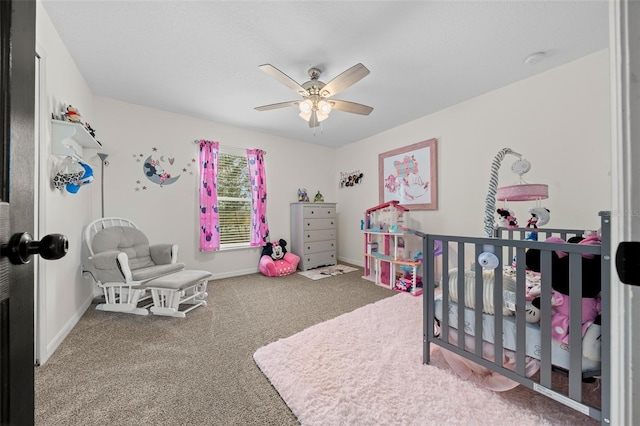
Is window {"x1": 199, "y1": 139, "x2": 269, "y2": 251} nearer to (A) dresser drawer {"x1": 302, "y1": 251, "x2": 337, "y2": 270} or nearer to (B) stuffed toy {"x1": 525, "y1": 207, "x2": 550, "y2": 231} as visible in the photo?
(A) dresser drawer {"x1": 302, "y1": 251, "x2": 337, "y2": 270}

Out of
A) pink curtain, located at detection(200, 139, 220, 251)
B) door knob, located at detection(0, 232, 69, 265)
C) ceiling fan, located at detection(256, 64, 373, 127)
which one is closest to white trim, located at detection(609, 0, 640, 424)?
door knob, located at detection(0, 232, 69, 265)


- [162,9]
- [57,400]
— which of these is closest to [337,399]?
[57,400]

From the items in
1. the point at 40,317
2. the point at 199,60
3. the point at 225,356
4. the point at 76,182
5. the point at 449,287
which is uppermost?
the point at 199,60

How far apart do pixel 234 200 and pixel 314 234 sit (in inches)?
54.5

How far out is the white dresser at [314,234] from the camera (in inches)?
157

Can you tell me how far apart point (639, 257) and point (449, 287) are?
112 centimetres

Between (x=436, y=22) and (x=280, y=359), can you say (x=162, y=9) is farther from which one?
(x=280, y=359)

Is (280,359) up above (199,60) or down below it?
below

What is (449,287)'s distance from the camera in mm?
1455

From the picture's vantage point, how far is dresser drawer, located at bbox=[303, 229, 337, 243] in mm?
4012

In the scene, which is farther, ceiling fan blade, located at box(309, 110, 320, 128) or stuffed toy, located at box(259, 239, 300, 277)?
stuffed toy, located at box(259, 239, 300, 277)

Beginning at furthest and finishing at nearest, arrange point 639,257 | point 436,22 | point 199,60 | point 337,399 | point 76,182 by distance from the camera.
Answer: point 199,60, point 76,182, point 436,22, point 337,399, point 639,257

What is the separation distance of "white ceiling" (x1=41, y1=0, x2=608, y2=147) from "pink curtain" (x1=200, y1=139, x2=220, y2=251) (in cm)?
75

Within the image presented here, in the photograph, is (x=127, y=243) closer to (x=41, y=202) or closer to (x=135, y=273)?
(x=135, y=273)
